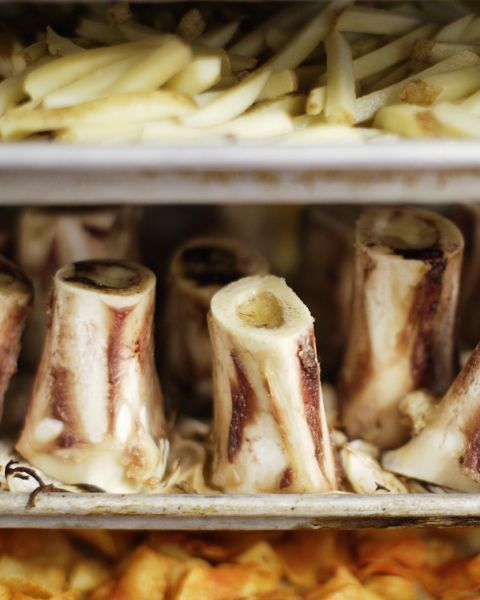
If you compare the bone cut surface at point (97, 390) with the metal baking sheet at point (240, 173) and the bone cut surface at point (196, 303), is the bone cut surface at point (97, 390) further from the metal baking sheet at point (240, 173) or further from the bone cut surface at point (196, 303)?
the metal baking sheet at point (240, 173)

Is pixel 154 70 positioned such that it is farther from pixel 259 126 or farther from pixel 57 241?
pixel 57 241

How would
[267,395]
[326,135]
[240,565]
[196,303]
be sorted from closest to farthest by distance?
[326,135]
[267,395]
[240,565]
[196,303]

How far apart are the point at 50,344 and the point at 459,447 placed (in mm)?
604

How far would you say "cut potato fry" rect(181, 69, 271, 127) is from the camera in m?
1.03

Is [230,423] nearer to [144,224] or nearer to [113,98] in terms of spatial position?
[113,98]

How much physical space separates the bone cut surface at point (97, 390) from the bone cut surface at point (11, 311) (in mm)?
58

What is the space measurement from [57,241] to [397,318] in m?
0.57

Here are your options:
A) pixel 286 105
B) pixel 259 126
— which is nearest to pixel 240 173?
pixel 259 126

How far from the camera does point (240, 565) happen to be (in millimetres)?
1233

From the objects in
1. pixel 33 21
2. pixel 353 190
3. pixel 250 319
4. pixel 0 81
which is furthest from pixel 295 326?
pixel 33 21

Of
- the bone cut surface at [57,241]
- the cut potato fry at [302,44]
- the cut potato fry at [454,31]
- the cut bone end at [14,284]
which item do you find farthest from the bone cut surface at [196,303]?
the cut potato fry at [454,31]

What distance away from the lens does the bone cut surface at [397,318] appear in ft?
4.01

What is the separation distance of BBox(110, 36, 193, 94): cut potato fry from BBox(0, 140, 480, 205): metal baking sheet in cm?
20

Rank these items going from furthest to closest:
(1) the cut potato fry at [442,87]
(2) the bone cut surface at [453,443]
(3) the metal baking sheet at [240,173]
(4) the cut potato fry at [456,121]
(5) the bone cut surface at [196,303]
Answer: (5) the bone cut surface at [196,303] → (2) the bone cut surface at [453,443] → (1) the cut potato fry at [442,87] → (4) the cut potato fry at [456,121] → (3) the metal baking sheet at [240,173]
